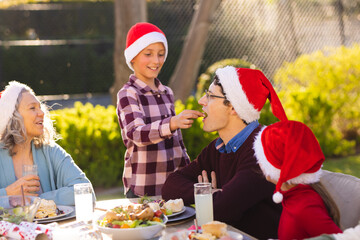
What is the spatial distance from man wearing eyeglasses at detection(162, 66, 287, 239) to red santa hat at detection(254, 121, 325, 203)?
361 mm

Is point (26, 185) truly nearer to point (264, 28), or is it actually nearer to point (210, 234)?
point (210, 234)

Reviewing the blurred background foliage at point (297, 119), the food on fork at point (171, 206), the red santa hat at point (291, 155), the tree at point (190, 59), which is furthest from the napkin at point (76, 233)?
the tree at point (190, 59)

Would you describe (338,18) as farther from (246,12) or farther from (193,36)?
(193,36)

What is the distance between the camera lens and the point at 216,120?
2668mm

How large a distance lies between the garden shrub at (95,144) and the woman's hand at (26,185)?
327 cm

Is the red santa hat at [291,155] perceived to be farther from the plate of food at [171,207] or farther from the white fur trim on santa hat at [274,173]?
the plate of food at [171,207]

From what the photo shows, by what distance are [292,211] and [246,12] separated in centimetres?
1044

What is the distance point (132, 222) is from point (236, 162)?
0.70 m

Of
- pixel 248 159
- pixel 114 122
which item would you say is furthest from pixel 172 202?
pixel 114 122

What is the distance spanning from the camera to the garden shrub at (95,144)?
6.11 metres

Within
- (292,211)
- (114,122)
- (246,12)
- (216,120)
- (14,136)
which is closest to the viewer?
(292,211)

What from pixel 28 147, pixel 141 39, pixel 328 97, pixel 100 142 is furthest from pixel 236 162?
pixel 328 97

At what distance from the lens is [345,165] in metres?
7.44

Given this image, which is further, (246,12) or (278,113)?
(246,12)
